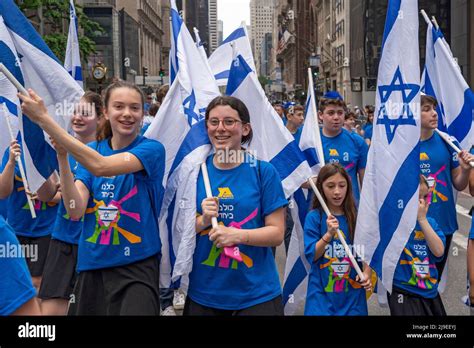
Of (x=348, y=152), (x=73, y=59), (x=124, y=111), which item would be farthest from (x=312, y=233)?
(x=73, y=59)

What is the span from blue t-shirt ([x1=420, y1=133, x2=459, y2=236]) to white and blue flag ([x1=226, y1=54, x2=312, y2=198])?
1.52m

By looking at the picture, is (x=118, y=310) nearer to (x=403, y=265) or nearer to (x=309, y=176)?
(x=309, y=176)

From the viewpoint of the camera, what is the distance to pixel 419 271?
4582mm

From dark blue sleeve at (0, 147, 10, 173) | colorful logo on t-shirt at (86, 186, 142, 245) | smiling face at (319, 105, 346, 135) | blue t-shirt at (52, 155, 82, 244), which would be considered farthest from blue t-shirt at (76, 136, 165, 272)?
smiling face at (319, 105, 346, 135)

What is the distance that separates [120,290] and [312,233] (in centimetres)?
151

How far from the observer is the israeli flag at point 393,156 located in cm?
451

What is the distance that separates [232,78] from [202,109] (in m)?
0.45

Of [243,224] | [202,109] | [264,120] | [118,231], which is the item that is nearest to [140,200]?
[118,231]

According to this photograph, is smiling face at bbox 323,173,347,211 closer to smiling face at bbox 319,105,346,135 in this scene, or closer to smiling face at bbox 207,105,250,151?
smiling face at bbox 207,105,250,151

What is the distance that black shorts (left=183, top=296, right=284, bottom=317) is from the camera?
12.2 feet

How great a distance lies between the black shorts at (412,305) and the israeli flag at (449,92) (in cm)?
227

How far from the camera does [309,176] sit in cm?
470

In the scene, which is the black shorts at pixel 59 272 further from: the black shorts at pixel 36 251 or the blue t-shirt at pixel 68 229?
the black shorts at pixel 36 251

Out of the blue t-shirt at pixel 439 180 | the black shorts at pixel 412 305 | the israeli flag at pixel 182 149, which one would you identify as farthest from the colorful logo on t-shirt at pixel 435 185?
the israeli flag at pixel 182 149
